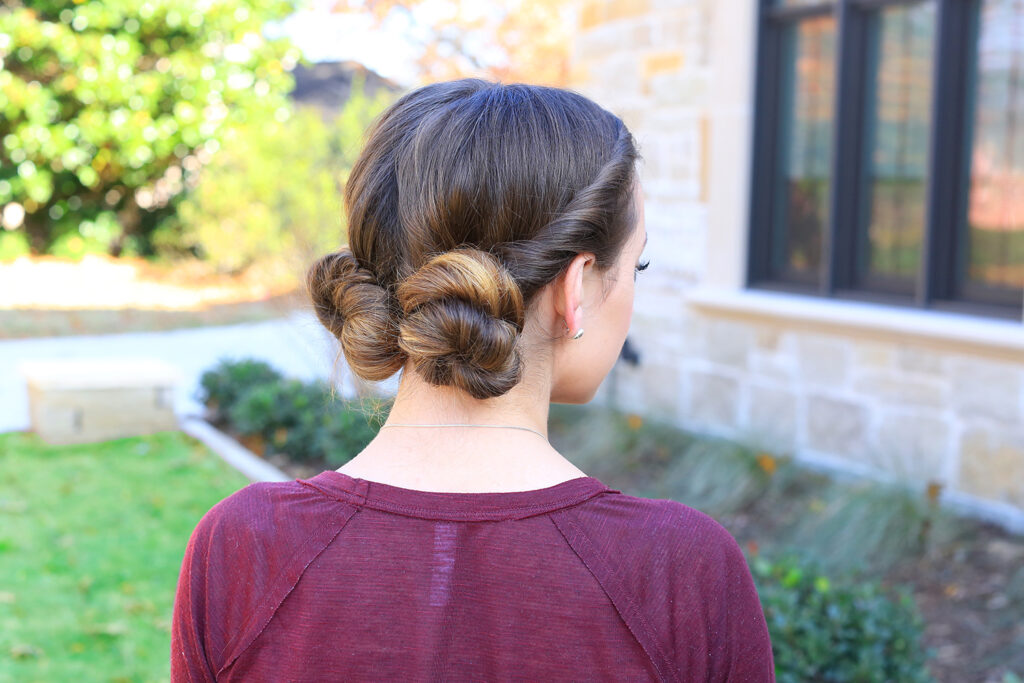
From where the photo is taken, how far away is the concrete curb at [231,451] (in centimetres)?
543

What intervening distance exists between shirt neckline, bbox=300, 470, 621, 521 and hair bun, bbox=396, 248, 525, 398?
12 cm

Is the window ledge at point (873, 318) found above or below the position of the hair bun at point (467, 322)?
below

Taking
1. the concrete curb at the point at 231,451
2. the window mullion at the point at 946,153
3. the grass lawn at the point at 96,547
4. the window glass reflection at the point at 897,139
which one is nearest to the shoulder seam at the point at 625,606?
the grass lawn at the point at 96,547

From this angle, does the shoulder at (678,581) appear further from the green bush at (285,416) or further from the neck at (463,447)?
the green bush at (285,416)

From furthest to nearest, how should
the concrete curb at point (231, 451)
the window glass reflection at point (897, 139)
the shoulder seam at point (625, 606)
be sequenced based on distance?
the concrete curb at point (231, 451), the window glass reflection at point (897, 139), the shoulder seam at point (625, 606)

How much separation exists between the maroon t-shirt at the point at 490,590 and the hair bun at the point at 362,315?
197 millimetres

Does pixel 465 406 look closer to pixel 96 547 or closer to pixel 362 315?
pixel 362 315

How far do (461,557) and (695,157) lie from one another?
5.29m

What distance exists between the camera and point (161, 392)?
21.5ft

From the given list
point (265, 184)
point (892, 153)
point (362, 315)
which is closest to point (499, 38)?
point (265, 184)

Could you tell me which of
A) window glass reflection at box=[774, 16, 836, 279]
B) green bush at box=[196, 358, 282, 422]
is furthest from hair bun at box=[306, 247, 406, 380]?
green bush at box=[196, 358, 282, 422]

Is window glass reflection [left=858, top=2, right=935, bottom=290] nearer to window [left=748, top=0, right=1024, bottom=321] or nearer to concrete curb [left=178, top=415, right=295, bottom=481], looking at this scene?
window [left=748, top=0, right=1024, bottom=321]

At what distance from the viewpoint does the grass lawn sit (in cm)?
354

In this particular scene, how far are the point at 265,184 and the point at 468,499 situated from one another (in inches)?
473
